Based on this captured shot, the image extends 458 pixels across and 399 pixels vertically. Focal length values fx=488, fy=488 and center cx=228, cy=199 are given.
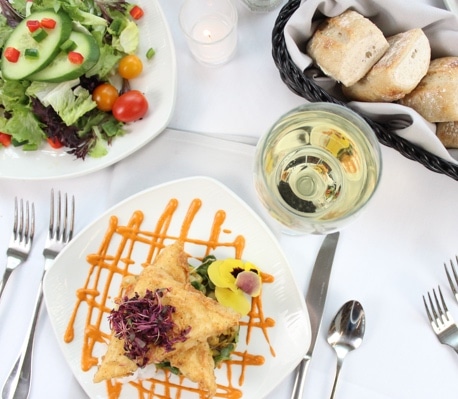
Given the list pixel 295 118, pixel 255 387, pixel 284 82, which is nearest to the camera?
pixel 295 118

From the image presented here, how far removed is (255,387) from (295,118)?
2.59ft

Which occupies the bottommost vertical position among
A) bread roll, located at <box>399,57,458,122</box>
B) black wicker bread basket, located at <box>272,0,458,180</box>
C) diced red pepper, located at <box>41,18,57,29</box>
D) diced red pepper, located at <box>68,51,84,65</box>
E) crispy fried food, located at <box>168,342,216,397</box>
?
crispy fried food, located at <box>168,342,216,397</box>

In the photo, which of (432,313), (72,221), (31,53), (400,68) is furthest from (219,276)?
(31,53)

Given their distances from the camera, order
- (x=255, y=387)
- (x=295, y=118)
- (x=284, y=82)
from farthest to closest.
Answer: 1. (x=284, y=82)
2. (x=255, y=387)
3. (x=295, y=118)

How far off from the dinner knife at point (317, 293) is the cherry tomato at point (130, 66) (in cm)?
83

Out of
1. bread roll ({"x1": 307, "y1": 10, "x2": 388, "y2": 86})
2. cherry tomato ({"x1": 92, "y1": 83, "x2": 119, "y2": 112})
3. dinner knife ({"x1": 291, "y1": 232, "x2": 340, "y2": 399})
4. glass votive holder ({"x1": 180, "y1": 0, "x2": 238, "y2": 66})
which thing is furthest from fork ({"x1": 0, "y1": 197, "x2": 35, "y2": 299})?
bread roll ({"x1": 307, "y1": 10, "x2": 388, "y2": 86})

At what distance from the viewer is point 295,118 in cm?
129

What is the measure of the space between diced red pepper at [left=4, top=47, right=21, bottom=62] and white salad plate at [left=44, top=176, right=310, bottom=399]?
573 millimetres

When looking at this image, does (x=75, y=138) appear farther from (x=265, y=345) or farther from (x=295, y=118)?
(x=265, y=345)

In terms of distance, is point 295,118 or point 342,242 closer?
point 295,118

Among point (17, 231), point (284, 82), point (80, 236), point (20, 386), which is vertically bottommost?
point (20, 386)

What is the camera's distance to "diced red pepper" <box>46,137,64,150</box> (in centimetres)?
161

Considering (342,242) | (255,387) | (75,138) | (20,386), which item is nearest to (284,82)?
(342,242)

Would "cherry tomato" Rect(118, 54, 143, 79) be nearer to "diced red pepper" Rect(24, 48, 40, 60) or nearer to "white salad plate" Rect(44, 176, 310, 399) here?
"diced red pepper" Rect(24, 48, 40, 60)
